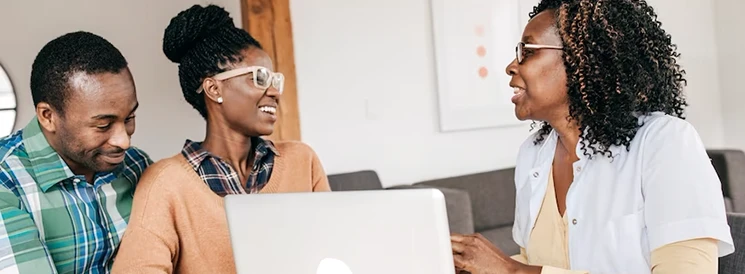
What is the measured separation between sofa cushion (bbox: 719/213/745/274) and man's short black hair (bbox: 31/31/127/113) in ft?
4.69

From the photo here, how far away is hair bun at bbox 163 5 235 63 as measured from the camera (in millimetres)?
1653

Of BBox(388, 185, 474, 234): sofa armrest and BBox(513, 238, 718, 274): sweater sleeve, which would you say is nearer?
BBox(513, 238, 718, 274): sweater sleeve

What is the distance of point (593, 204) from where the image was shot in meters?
1.45

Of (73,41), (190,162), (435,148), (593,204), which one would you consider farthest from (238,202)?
(435,148)

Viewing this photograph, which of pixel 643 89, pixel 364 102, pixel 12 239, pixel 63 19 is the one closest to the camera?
pixel 12 239

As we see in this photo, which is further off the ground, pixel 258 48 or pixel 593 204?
pixel 258 48

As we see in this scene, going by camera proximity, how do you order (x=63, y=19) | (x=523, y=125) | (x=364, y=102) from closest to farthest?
(x=63, y=19)
(x=364, y=102)
(x=523, y=125)

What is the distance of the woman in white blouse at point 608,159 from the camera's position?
124 cm

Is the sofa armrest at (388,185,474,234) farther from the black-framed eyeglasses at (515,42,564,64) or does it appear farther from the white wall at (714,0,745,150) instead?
the white wall at (714,0,745,150)

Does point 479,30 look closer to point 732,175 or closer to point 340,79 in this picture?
point 340,79

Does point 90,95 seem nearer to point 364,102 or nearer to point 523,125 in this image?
point 364,102

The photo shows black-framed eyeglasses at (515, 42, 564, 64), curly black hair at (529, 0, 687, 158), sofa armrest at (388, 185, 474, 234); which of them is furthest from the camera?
sofa armrest at (388, 185, 474, 234)

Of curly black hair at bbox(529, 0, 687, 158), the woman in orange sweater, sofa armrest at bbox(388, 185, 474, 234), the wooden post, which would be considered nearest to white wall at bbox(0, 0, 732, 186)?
the wooden post

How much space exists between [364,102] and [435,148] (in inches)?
24.7
